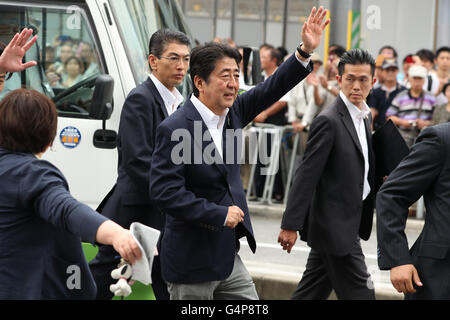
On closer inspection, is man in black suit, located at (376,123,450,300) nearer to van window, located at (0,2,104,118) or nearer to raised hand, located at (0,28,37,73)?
raised hand, located at (0,28,37,73)

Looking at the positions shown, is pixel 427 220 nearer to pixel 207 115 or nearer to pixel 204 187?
pixel 204 187

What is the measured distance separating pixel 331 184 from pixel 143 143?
3.66 feet

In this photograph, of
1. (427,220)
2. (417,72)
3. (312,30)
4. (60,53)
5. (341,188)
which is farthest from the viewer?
(417,72)

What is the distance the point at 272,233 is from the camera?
9195 millimetres

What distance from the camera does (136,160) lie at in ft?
15.8

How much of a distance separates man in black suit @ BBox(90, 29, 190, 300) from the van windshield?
3.45ft

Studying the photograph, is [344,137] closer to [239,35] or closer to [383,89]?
[383,89]

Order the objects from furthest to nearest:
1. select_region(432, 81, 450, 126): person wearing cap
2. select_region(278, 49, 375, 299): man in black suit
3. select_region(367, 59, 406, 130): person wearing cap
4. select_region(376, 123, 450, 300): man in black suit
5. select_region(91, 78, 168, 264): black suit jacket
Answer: select_region(367, 59, 406, 130): person wearing cap < select_region(432, 81, 450, 126): person wearing cap < select_region(278, 49, 375, 299): man in black suit < select_region(91, 78, 168, 264): black suit jacket < select_region(376, 123, 450, 300): man in black suit

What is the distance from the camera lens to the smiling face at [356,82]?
5086 millimetres

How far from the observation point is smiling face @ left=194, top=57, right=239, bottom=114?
402cm

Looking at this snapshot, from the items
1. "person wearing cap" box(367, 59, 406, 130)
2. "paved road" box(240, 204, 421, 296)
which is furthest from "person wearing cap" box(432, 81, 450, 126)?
"paved road" box(240, 204, 421, 296)

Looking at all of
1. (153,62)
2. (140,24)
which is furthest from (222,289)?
(140,24)

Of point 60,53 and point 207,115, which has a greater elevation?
point 60,53
